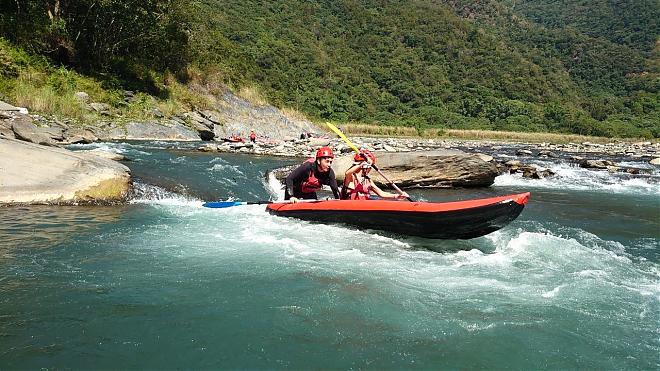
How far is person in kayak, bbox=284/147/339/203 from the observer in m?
7.32

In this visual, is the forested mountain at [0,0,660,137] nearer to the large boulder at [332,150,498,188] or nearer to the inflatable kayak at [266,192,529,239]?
the large boulder at [332,150,498,188]

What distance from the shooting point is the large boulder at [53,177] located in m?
7.17

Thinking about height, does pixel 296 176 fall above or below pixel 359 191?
above

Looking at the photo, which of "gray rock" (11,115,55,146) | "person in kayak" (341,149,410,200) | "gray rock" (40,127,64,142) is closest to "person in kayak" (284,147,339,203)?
"person in kayak" (341,149,410,200)

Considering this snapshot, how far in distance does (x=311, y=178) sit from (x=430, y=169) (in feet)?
15.1

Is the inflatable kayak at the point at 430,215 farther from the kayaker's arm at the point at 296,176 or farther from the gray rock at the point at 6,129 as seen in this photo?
the gray rock at the point at 6,129

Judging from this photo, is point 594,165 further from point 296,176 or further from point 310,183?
point 296,176

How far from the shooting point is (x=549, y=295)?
4391 millimetres

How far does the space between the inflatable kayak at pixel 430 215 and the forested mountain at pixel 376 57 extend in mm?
17530

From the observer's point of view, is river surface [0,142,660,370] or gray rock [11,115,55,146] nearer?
river surface [0,142,660,370]

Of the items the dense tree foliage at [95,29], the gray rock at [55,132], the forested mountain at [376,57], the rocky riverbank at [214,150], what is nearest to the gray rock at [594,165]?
the rocky riverbank at [214,150]

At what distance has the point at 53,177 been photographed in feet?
24.6

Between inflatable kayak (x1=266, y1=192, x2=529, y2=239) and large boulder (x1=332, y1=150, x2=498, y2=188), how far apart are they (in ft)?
15.0

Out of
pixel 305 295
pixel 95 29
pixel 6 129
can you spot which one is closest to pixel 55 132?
pixel 6 129
